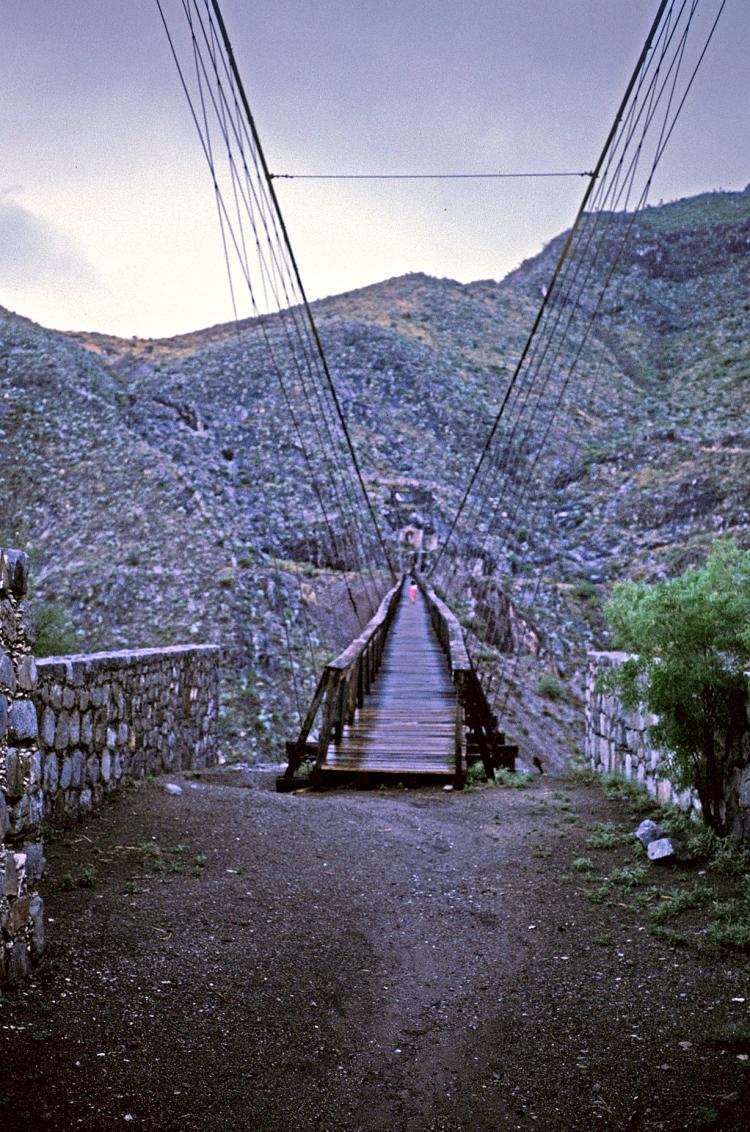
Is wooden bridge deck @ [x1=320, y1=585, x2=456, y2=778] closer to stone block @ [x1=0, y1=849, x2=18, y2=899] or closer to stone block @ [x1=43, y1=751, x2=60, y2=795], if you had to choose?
stone block @ [x1=43, y1=751, x2=60, y2=795]

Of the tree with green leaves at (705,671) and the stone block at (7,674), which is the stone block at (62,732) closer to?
the stone block at (7,674)

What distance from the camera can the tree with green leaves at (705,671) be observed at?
4387mm

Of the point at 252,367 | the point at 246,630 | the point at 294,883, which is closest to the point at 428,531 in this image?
the point at 246,630

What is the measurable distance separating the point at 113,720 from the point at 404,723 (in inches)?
177

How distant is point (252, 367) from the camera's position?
4250 cm

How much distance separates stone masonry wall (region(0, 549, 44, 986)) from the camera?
2932 mm

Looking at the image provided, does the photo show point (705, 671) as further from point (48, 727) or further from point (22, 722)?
point (48, 727)

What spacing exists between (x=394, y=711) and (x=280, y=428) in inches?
1064

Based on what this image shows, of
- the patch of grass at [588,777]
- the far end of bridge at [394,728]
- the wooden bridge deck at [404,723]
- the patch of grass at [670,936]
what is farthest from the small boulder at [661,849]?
the wooden bridge deck at [404,723]

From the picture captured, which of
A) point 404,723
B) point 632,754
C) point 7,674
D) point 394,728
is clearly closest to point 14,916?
point 7,674

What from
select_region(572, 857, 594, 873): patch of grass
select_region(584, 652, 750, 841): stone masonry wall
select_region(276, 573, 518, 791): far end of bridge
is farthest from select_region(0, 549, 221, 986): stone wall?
select_region(584, 652, 750, 841): stone masonry wall

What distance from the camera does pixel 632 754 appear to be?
6.49m

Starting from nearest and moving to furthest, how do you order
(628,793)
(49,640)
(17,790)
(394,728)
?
(17,790), (628,793), (394,728), (49,640)

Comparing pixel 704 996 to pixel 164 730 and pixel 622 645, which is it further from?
pixel 164 730
